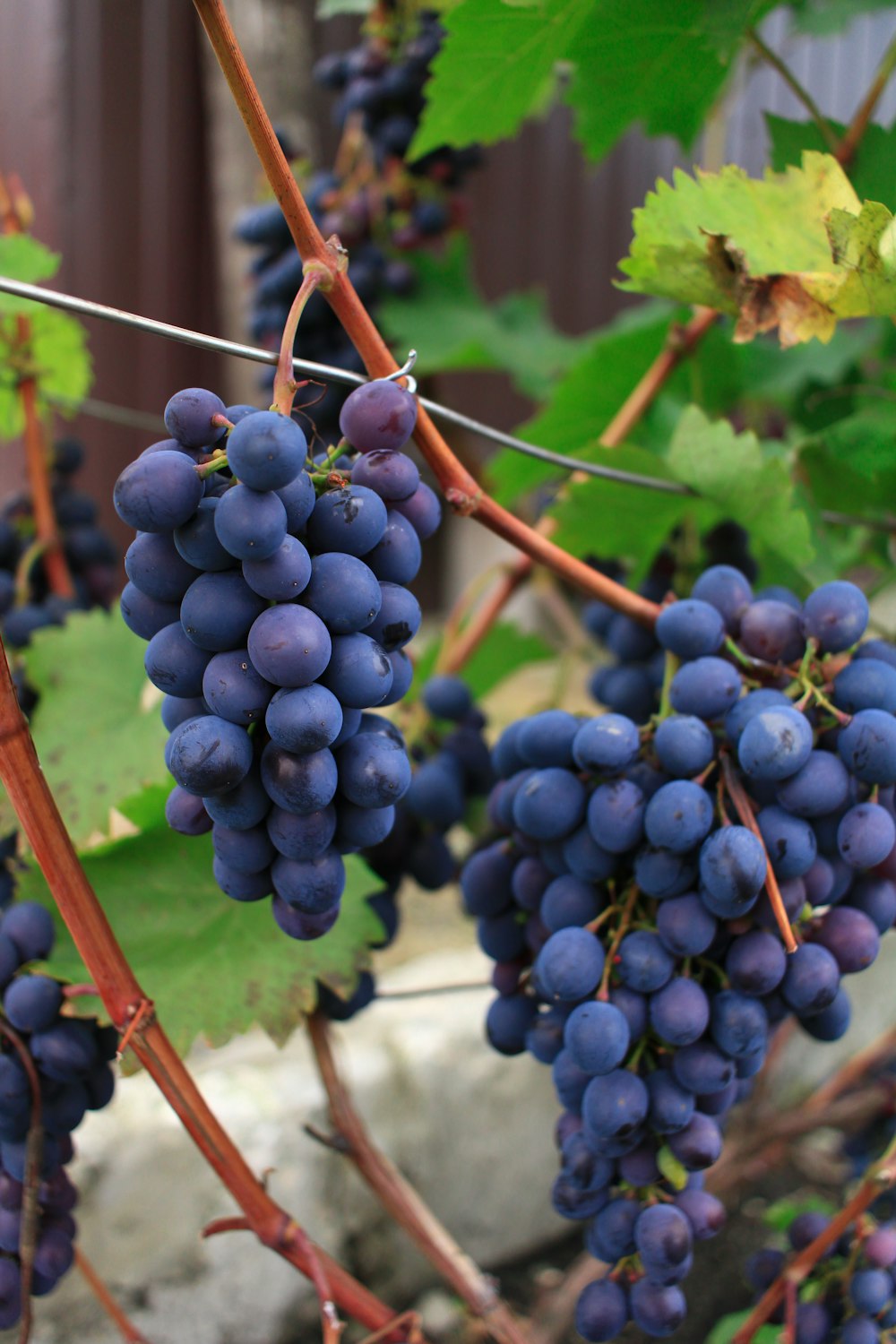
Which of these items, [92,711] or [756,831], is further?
[92,711]

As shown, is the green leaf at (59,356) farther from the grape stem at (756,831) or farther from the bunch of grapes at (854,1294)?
the bunch of grapes at (854,1294)

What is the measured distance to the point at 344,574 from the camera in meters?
0.31

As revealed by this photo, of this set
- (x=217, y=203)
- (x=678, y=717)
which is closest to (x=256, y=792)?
(x=678, y=717)

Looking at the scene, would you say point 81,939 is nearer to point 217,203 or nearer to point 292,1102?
point 292,1102

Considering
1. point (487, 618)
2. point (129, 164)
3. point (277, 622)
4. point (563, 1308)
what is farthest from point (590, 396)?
point (129, 164)

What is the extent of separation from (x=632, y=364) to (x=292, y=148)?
29 centimetres

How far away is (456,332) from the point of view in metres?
1.03

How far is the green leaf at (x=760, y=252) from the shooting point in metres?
0.43

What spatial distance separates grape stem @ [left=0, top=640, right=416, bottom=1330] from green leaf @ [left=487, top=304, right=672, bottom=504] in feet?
1.54

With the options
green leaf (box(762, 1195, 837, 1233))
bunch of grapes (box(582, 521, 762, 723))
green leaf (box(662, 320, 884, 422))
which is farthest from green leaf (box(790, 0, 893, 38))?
green leaf (box(762, 1195, 837, 1233))

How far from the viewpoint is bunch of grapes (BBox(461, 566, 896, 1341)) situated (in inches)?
15.9

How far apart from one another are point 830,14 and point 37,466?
0.74m

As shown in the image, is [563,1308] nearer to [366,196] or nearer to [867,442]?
[867,442]

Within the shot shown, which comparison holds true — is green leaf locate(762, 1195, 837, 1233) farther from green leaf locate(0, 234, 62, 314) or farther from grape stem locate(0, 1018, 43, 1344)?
green leaf locate(0, 234, 62, 314)
